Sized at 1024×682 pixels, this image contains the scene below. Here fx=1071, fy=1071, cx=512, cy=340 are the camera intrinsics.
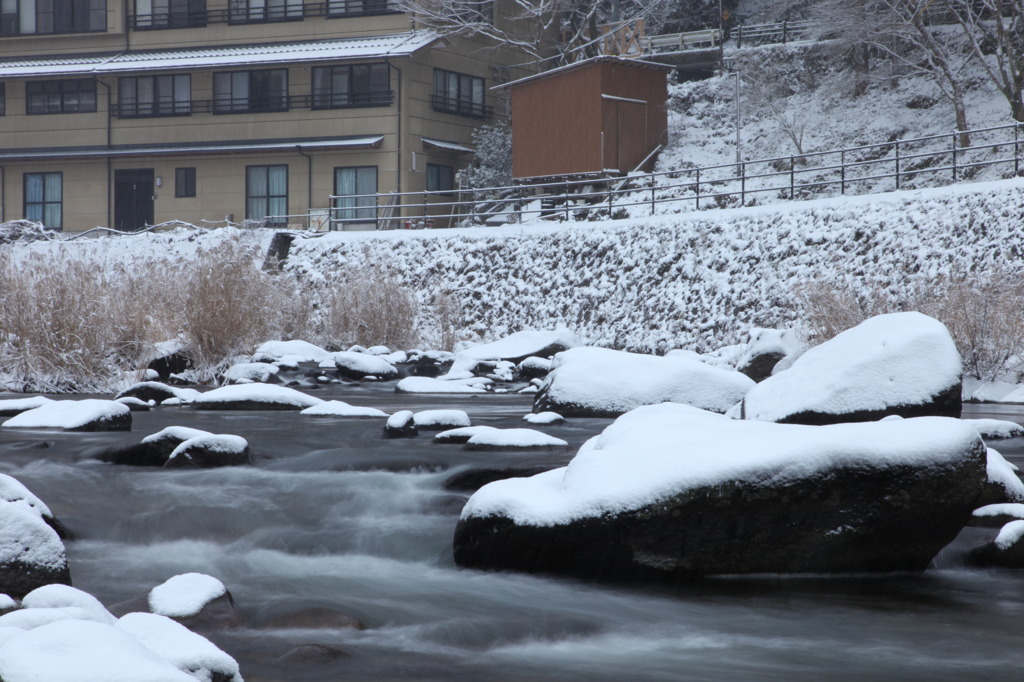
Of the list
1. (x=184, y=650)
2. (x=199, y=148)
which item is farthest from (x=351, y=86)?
(x=184, y=650)


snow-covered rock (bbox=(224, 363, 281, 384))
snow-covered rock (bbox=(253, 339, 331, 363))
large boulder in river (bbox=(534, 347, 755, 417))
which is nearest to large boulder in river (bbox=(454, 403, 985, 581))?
large boulder in river (bbox=(534, 347, 755, 417))

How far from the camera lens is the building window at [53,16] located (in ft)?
120

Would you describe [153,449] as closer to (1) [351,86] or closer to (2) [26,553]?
(2) [26,553]

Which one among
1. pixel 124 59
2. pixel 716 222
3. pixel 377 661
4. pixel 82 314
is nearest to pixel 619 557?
pixel 377 661

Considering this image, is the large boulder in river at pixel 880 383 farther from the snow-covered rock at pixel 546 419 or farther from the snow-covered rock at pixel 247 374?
the snow-covered rock at pixel 247 374

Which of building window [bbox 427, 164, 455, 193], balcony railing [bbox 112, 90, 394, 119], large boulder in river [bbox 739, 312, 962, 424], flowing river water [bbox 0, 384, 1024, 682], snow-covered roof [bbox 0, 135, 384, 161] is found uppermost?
balcony railing [bbox 112, 90, 394, 119]

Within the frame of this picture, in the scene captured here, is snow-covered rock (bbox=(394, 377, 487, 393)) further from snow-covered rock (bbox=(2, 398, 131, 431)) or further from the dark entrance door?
the dark entrance door

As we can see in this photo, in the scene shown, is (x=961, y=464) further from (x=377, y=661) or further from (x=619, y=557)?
(x=377, y=661)

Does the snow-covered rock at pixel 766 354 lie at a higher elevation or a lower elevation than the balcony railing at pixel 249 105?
lower

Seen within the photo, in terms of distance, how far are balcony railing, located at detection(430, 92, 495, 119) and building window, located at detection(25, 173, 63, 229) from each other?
43.4 feet

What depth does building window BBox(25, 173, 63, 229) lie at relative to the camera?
36.2 metres

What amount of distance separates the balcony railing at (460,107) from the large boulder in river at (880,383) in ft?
86.9

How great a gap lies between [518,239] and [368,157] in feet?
34.2

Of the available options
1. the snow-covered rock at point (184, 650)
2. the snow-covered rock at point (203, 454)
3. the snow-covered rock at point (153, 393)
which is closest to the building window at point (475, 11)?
the snow-covered rock at point (153, 393)
